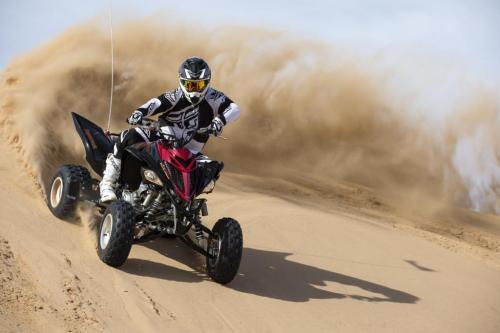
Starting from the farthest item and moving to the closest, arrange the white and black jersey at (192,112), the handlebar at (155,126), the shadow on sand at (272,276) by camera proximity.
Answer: the white and black jersey at (192,112) < the handlebar at (155,126) < the shadow on sand at (272,276)

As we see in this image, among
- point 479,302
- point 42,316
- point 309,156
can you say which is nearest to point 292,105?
point 309,156

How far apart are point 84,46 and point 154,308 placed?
7.44m

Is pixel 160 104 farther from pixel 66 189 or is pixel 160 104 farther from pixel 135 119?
pixel 66 189

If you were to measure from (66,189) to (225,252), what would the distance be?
199 centimetres

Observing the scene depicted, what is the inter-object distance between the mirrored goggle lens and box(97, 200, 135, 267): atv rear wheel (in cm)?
135

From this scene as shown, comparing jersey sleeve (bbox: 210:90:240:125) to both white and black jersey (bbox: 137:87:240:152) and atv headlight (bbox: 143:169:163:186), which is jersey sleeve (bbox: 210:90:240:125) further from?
atv headlight (bbox: 143:169:163:186)

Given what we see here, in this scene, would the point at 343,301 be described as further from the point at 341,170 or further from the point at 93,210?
the point at 341,170

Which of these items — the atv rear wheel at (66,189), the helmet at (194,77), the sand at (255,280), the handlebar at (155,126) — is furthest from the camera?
the atv rear wheel at (66,189)

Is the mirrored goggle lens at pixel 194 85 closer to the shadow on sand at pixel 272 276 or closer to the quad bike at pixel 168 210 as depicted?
the quad bike at pixel 168 210

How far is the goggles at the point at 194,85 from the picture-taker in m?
7.15

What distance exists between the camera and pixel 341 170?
47.7 feet

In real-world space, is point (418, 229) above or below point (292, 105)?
below

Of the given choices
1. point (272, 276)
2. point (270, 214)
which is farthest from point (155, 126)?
point (270, 214)

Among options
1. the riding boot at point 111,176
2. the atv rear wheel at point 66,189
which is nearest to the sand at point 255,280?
the atv rear wheel at point 66,189
